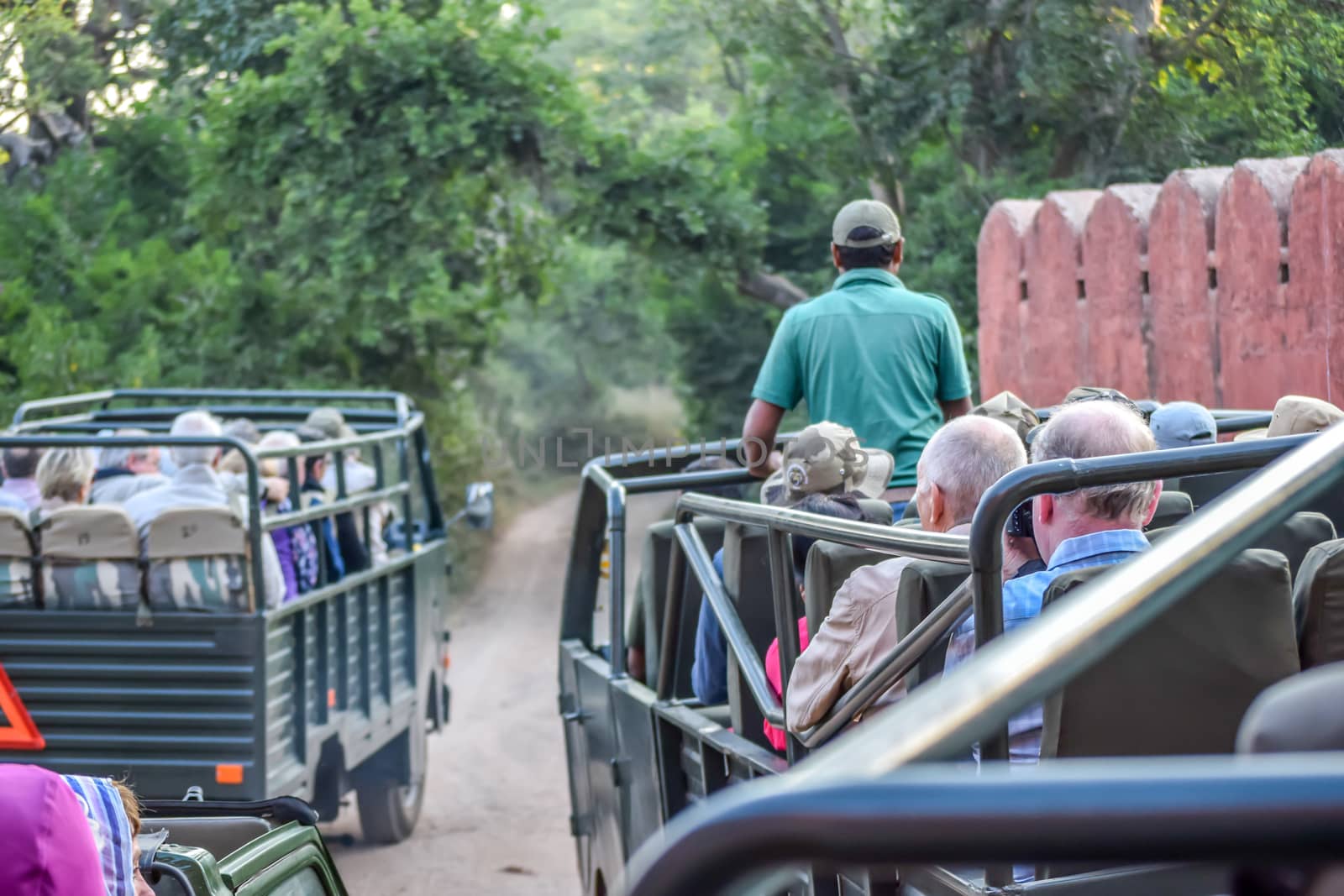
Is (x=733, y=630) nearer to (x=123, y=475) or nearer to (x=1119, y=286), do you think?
(x=1119, y=286)

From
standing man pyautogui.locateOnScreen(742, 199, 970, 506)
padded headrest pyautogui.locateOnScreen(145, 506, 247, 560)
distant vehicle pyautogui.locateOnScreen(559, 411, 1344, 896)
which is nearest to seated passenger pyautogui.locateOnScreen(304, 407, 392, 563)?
padded headrest pyautogui.locateOnScreen(145, 506, 247, 560)

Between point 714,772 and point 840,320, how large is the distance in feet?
4.94

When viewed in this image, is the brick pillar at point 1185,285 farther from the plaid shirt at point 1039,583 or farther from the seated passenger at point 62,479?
the seated passenger at point 62,479

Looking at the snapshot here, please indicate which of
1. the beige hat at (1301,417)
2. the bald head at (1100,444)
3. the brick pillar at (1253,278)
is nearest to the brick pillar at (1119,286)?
the brick pillar at (1253,278)

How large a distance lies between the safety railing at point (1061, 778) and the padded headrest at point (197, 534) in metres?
4.88

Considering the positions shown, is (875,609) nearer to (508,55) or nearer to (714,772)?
(714,772)

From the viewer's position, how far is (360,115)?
12.5 meters

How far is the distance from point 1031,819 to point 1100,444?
6.42 ft

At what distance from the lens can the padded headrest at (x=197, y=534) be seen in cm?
541

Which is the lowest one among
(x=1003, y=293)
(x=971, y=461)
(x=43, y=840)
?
(x=43, y=840)

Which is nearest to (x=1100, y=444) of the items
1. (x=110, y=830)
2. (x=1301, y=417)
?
(x=1301, y=417)

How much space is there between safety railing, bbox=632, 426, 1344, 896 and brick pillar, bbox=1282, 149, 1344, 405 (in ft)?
14.9

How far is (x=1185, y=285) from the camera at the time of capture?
19.8ft

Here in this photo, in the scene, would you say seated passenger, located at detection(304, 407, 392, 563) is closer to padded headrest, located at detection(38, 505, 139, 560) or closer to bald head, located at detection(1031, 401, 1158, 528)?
padded headrest, located at detection(38, 505, 139, 560)
